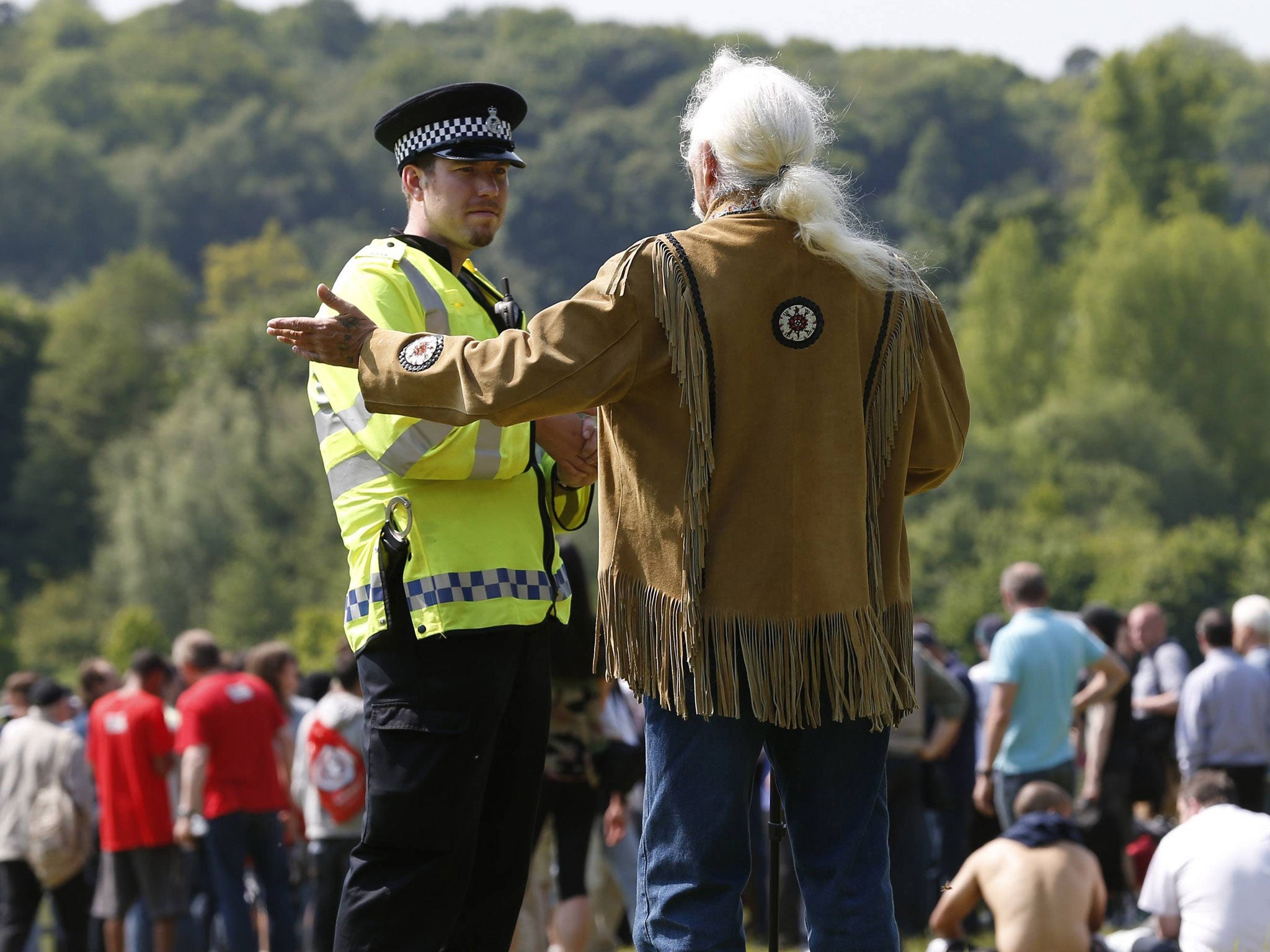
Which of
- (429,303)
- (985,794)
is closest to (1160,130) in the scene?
(985,794)

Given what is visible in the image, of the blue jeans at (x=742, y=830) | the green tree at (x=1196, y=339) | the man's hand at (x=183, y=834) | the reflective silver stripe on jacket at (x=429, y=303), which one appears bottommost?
the man's hand at (x=183, y=834)

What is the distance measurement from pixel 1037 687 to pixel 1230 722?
175 centimetres

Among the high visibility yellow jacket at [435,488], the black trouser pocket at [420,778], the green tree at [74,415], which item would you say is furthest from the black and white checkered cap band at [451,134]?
the green tree at [74,415]

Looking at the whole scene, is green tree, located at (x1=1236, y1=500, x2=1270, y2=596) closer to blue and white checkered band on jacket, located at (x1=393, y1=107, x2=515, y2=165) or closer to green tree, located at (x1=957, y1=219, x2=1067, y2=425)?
green tree, located at (x1=957, y1=219, x2=1067, y2=425)

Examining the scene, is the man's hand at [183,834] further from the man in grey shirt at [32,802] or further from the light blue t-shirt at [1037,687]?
the light blue t-shirt at [1037,687]

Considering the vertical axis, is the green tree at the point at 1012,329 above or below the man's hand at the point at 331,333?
above

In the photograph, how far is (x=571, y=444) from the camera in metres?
4.32

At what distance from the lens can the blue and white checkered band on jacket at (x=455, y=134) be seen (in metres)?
4.44

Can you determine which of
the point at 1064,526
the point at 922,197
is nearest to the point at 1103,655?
the point at 1064,526

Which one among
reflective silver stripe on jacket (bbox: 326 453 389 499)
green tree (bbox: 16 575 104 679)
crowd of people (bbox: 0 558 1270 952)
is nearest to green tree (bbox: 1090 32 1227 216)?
green tree (bbox: 16 575 104 679)

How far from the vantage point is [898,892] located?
10.0 metres

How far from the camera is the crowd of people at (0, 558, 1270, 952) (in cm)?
741

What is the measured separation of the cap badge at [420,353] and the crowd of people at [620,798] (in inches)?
116

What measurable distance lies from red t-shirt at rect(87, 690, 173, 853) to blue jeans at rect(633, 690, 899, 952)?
6.52 meters
